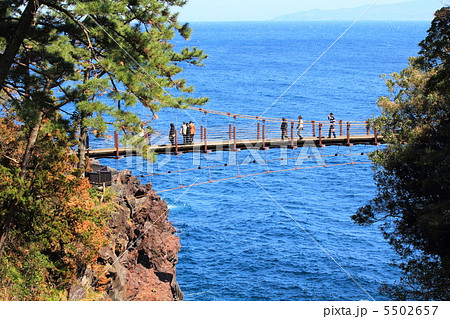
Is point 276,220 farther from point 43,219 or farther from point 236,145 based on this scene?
point 43,219

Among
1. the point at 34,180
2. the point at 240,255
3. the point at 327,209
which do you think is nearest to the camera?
the point at 34,180

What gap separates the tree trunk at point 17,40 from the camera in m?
9.43

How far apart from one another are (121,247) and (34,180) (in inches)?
316

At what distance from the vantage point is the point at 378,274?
24953 millimetres

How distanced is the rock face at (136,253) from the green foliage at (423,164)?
750 cm

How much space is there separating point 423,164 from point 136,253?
1264cm

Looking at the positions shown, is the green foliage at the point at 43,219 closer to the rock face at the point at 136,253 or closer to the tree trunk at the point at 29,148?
the tree trunk at the point at 29,148

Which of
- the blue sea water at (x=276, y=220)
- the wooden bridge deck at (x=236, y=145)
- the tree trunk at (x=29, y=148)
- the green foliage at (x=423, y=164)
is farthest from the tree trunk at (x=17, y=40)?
the blue sea water at (x=276, y=220)

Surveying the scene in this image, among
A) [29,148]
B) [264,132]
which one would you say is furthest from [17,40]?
[264,132]

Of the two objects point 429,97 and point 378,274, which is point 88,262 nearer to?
point 429,97

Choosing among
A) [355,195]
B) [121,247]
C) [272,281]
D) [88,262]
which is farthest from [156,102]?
[355,195]

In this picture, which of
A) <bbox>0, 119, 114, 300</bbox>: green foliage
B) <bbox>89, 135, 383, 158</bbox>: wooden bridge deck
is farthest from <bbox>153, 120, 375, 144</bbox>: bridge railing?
<bbox>0, 119, 114, 300</bbox>: green foliage

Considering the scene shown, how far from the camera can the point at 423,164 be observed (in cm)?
1178

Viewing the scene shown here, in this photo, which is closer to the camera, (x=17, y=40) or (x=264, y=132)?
(x=17, y=40)
